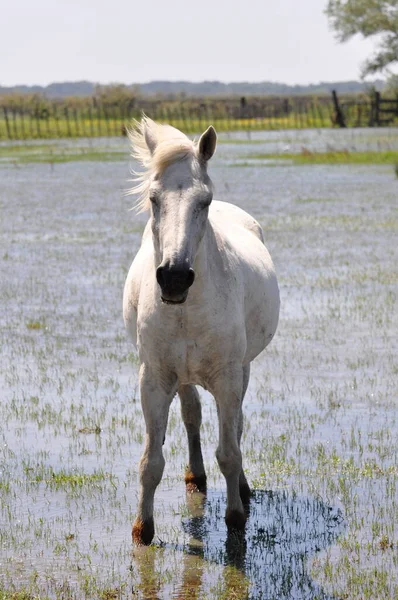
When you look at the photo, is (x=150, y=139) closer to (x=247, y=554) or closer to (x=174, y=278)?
(x=174, y=278)

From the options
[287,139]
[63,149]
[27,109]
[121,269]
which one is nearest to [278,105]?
[27,109]

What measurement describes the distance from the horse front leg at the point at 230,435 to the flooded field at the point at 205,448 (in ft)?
0.55

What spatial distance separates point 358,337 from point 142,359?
606 cm

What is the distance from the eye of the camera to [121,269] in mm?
17047

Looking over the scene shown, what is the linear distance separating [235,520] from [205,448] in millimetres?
1730

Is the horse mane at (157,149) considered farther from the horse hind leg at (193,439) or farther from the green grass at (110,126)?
the green grass at (110,126)

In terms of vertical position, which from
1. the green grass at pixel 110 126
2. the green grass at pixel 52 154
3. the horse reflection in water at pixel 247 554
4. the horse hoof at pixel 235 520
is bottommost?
the horse reflection in water at pixel 247 554

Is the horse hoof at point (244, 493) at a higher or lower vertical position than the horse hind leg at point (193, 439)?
lower

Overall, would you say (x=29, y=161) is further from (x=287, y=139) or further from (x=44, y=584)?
(x=44, y=584)

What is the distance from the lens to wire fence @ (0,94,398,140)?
206 feet

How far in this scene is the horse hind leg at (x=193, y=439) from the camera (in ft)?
24.6

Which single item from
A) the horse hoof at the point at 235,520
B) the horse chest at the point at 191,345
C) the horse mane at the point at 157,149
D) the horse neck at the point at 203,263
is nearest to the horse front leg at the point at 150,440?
the horse chest at the point at 191,345

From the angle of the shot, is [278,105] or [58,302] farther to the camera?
[278,105]

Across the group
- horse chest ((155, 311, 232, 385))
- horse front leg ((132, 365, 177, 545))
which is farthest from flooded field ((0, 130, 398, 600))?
horse chest ((155, 311, 232, 385))
